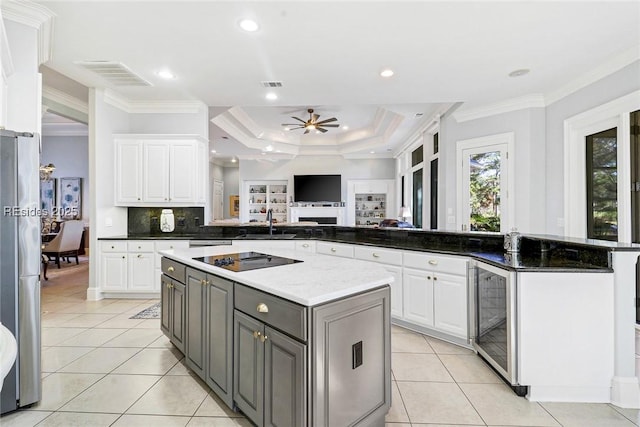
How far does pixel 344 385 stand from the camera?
1540mm

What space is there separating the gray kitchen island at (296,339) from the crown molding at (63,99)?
14.2 ft

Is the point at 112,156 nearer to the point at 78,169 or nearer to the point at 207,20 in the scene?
the point at 207,20

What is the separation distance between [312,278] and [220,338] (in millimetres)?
739

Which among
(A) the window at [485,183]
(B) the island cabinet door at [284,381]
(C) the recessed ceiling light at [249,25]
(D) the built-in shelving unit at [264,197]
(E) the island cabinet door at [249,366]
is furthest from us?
(D) the built-in shelving unit at [264,197]

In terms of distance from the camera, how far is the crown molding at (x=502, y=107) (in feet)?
14.0

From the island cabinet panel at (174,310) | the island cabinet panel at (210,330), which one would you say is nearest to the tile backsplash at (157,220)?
the island cabinet panel at (174,310)

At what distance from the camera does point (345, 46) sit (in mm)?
2986

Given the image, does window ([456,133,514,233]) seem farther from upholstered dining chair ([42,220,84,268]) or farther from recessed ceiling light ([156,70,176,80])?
upholstered dining chair ([42,220,84,268])

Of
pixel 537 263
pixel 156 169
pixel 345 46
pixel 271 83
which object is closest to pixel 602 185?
pixel 537 263

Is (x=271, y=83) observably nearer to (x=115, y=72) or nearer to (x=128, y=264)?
(x=115, y=72)

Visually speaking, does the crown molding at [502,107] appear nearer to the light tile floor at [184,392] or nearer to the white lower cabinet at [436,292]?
the white lower cabinet at [436,292]

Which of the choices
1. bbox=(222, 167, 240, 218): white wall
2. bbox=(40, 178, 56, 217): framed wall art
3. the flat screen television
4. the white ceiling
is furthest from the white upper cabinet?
bbox=(222, 167, 240, 218): white wall

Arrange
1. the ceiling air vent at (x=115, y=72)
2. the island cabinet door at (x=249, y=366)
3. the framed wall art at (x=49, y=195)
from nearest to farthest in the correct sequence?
1. the island cabinet door at (x=249, y=366)
2. the ceiling air vent at (x=115, y=72)
3. the framed wall art at (x=49, y=195)

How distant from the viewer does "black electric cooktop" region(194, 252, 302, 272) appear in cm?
206
